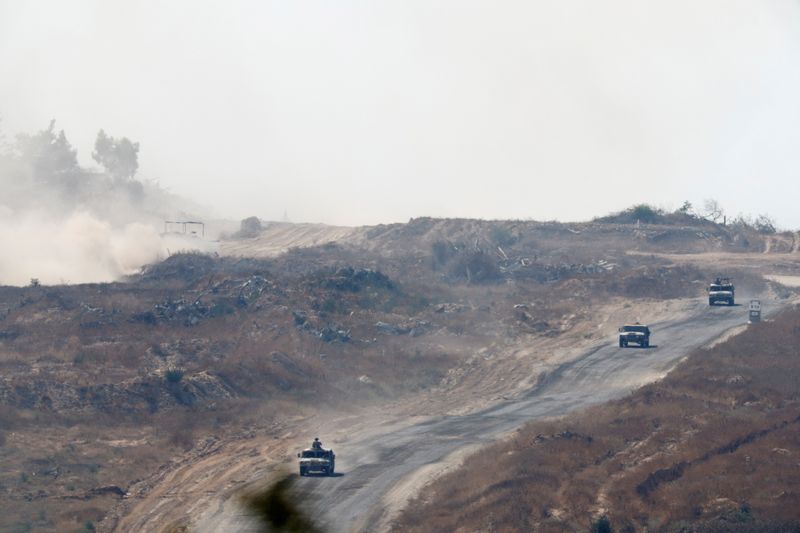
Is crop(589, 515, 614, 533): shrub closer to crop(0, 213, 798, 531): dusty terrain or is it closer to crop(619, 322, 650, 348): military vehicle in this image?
crop(0, 213, 798, 531): dusty terrain

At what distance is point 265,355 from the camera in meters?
64.1

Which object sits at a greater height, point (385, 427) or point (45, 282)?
point (45, 282)

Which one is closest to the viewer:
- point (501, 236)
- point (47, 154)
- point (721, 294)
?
point (721, 294)

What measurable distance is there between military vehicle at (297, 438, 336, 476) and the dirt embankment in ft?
16.0

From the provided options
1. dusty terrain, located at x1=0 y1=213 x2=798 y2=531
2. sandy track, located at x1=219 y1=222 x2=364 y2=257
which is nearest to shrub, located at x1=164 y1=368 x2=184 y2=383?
dusty terrain, located at x1=0 y1=213 x2=798 y2=531

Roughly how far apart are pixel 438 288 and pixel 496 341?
14.8 meters

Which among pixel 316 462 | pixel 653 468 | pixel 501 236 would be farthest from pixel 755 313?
pixel 501 236

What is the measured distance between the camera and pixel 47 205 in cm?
12325

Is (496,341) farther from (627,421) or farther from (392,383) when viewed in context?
(627,421)

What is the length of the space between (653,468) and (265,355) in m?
28.2

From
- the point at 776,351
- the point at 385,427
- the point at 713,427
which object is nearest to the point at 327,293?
the point at 385,427

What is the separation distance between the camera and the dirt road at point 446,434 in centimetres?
4100

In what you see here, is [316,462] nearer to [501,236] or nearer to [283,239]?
[501,236]

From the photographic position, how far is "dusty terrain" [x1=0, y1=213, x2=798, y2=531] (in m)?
47.2
